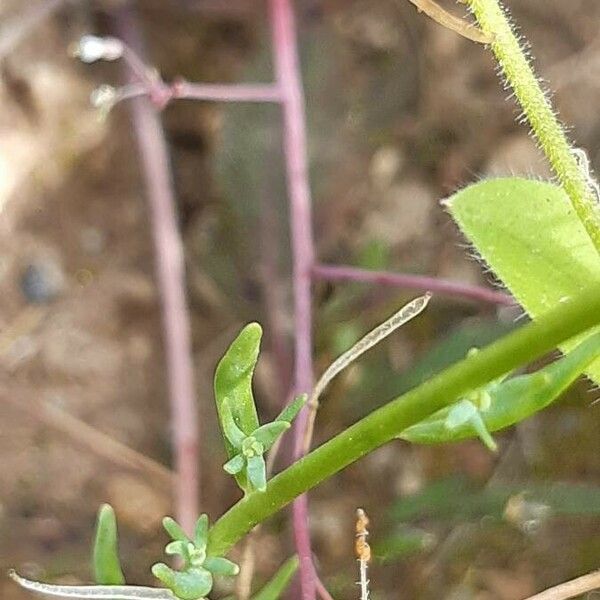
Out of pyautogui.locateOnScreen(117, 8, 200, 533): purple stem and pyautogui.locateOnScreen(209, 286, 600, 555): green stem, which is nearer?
pyautogui.locateOnScreen(209, 286, 600, 555): green stem

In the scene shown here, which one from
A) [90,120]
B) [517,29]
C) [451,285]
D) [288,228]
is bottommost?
[451,285]

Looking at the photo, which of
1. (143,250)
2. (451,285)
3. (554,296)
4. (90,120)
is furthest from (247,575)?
(90,120)

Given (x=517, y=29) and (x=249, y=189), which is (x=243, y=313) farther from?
(x=517, y=29)

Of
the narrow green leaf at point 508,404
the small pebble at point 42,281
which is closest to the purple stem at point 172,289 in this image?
the small pebble at point 42,281

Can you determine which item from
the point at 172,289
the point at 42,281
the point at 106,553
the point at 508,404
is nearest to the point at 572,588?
the point at 508,404

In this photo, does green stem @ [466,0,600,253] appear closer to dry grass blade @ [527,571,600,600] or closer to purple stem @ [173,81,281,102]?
dry grass blade @ [527,571,600,600]

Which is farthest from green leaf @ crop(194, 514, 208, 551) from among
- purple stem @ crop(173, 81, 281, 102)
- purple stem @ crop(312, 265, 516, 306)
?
purple stem @ crop(173, 81, 281, 102)

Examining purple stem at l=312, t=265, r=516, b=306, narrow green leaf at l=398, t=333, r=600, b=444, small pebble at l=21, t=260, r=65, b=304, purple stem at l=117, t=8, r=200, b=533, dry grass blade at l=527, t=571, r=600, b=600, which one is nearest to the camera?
narrow green leaf at l=398, t=333, r=600, b=444
